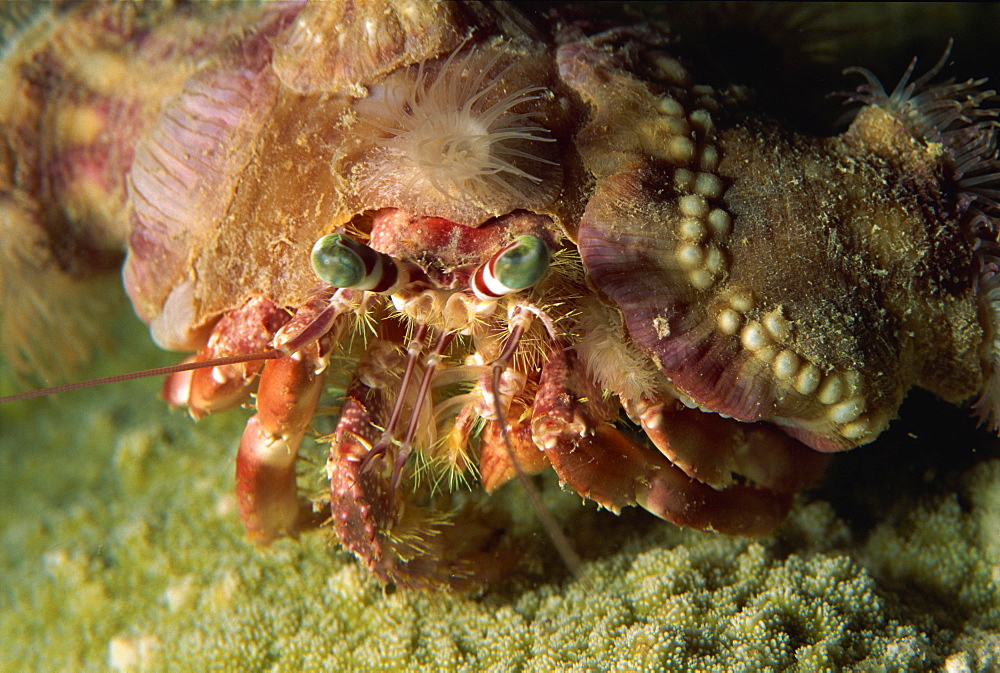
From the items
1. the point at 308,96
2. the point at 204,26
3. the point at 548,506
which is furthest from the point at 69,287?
the point at 548,506

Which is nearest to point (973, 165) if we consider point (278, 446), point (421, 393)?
point (421, 393)

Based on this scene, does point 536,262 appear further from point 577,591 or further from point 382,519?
point 577,591

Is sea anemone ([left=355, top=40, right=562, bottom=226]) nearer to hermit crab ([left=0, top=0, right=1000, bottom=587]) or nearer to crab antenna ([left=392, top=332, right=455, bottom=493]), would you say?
hermit crab ([left=0, top=0, right=1000, bottom=587])

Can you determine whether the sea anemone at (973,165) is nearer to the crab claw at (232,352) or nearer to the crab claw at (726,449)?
the crab claw at (726,449)

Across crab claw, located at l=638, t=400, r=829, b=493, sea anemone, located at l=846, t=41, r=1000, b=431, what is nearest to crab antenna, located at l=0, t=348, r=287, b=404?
crab claw, located at l=638, t=400, r=829, b=493

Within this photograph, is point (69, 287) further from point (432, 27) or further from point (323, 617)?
point (432, 27)
